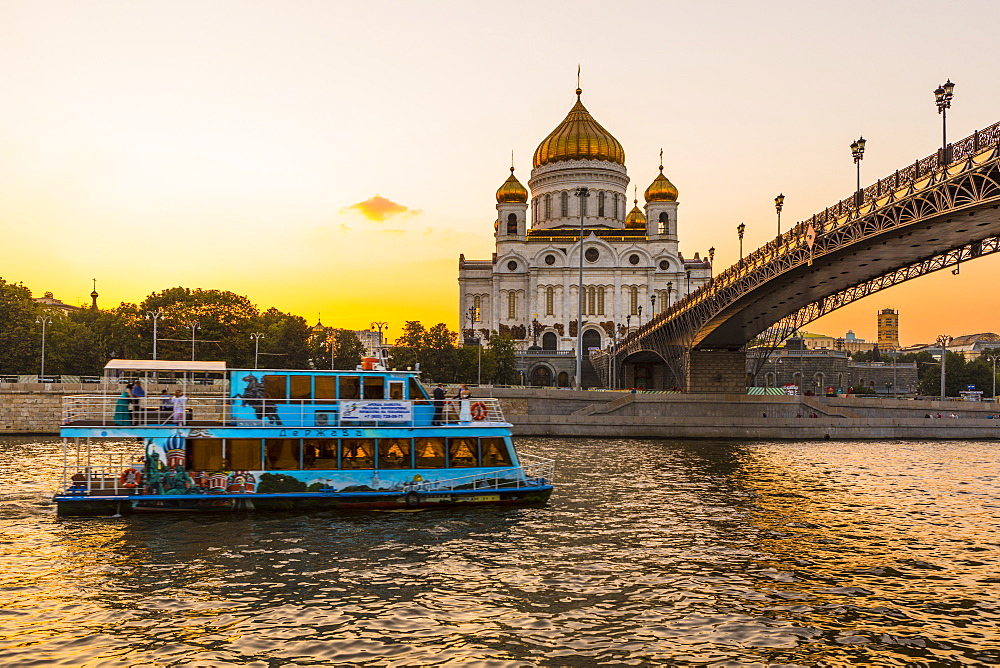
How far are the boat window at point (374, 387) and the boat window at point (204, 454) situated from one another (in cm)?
472

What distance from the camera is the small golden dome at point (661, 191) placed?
5032 inches

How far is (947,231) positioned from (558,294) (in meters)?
89.8

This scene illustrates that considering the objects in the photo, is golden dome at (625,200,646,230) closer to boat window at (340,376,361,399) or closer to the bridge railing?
the bridge railing

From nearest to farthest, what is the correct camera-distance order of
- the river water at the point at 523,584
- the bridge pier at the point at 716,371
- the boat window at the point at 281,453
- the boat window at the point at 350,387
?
the river water at the point at 523,584 → the boat window at the point at 281,453 → the boat window at the point at 350,387 → the bridge pier at the point at 716,371

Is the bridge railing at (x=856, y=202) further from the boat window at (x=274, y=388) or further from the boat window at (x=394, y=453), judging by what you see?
the boat window at (x=274, y=388)

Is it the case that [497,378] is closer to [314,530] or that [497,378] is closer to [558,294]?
[558,294]

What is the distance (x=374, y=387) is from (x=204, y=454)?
5.51 metres

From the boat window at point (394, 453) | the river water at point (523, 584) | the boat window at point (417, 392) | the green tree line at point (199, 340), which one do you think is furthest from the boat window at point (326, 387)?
the green tree line at point (199, 340)

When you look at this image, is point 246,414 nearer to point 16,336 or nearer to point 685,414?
point 685,414

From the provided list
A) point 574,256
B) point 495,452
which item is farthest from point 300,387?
point 574,256

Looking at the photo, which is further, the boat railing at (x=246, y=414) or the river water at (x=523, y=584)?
the boat railing at (x=246, y=414)

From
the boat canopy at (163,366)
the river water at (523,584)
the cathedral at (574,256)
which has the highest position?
the cathedral at (574,256)

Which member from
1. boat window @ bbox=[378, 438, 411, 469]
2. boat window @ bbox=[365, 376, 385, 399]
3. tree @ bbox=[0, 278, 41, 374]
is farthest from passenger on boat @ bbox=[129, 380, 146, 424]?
tree @ bbox=[0, 278, 41, 374]

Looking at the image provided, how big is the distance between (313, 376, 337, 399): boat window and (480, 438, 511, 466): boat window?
5032mm
